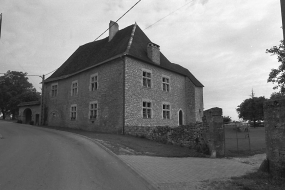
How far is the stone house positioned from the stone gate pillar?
8889 millimetres

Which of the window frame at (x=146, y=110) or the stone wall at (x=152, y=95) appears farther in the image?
the window frame at (x=146, y=110)

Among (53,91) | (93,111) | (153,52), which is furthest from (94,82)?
(53,91)

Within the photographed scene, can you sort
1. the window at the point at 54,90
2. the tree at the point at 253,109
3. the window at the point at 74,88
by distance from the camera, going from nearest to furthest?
the window at the point at 74,88, the window at the point at 54,90, the tree at the point at 253,109

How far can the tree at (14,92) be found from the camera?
4816 centimetres

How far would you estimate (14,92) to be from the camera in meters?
50.0

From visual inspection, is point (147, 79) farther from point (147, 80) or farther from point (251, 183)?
point (251, 183)

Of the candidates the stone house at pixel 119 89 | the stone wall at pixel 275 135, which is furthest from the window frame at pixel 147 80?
the stone wall at pixel 275 135

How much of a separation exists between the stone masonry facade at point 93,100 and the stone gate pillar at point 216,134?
362 inches

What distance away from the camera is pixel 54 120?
28.2 metres

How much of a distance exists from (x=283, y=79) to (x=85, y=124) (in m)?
23.7

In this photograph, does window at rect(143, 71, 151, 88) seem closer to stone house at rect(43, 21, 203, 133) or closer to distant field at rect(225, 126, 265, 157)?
stone house at rect(43, 21, 203, 133)

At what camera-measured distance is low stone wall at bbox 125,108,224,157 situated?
11.2m

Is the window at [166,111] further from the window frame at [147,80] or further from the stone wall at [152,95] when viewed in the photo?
the window frame at [147,80]

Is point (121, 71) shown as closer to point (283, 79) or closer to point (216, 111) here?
point (216, 111)
